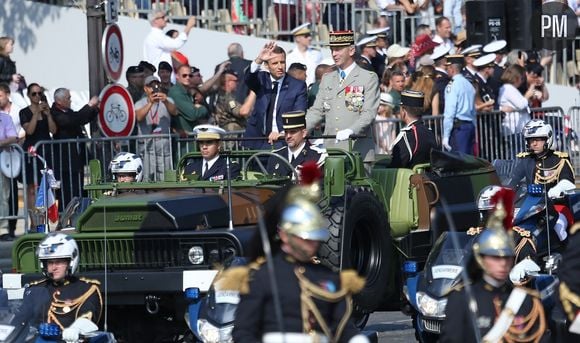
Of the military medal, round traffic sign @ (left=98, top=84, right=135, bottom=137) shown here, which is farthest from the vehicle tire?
round traffic sign @ (left=98, top=84, right=135, bottom=137)

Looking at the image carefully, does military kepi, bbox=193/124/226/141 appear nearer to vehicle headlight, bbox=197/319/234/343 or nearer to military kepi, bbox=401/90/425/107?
military kepi, bbox=401/90/425/107

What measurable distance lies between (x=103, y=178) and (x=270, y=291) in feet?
23.8

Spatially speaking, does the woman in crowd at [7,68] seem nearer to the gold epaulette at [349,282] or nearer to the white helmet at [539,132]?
the white helmet at [539,132]

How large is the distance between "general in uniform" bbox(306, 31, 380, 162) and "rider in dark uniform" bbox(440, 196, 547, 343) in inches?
246

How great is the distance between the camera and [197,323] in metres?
11.3

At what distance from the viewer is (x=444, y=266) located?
1273 centimetres

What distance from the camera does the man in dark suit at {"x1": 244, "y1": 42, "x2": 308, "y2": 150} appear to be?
15914 mm

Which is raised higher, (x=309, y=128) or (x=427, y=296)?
(x=309, y=128)

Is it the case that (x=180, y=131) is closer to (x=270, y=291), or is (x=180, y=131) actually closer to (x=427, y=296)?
(x=427, y=296)

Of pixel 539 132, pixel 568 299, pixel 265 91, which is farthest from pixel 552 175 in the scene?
pixel 568 299

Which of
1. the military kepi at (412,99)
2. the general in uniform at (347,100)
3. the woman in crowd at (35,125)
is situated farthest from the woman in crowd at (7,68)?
the military kepi at (412,99)

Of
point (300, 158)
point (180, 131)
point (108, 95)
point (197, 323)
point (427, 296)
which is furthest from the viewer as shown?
point (180, 131)

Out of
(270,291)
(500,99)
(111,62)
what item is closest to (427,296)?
(270,291)

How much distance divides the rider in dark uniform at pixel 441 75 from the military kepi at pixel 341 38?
591cm
